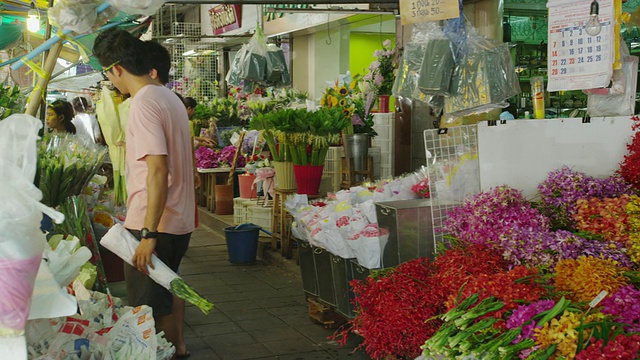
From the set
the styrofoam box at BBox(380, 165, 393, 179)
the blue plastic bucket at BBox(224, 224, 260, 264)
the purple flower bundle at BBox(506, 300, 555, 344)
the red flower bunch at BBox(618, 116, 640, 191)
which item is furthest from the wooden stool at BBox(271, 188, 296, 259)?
the purple flower bundle at BBox(506, 300, 555, 344)

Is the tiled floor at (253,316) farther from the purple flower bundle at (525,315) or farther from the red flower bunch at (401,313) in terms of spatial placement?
the purple flower bundle at (525,315)

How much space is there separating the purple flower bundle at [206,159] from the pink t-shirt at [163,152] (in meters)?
7.21

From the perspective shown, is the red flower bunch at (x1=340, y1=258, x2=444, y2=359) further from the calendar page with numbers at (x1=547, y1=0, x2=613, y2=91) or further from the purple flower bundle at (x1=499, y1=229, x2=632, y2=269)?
the calendar page with numbers at (x1=547, y1=0, x2=613, y2=91)

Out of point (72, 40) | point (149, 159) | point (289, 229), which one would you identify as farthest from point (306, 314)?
point (72, 40)

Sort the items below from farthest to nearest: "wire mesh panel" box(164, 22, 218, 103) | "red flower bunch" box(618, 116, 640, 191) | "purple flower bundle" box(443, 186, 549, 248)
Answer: "wire mesh panel" box(164, 22, 218, 103), "red flower bunch" box(618, 116, 640, 191), "purple flower bundle" box(443, 186, 549, 248)

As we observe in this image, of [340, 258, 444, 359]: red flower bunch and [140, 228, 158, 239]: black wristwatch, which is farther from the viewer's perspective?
[140, 228, 158, 239]: black wristwatch

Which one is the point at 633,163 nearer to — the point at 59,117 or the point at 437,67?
the point at 437,67

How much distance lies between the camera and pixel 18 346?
1.54 metres

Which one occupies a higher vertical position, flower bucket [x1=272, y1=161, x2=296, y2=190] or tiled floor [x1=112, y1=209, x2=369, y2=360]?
flower bucket [x1=272, y1=161, x2=296, y2=190]

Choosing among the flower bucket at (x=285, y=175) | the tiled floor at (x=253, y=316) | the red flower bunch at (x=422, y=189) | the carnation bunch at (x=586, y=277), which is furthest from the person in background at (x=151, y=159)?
the flower bucket at (x=285, y=175)

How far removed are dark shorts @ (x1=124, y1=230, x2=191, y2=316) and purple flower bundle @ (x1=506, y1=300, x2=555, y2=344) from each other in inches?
82.4

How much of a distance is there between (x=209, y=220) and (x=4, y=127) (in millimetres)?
9371

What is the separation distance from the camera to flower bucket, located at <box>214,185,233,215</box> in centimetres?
1084

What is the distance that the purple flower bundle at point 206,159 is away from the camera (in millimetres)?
11250
